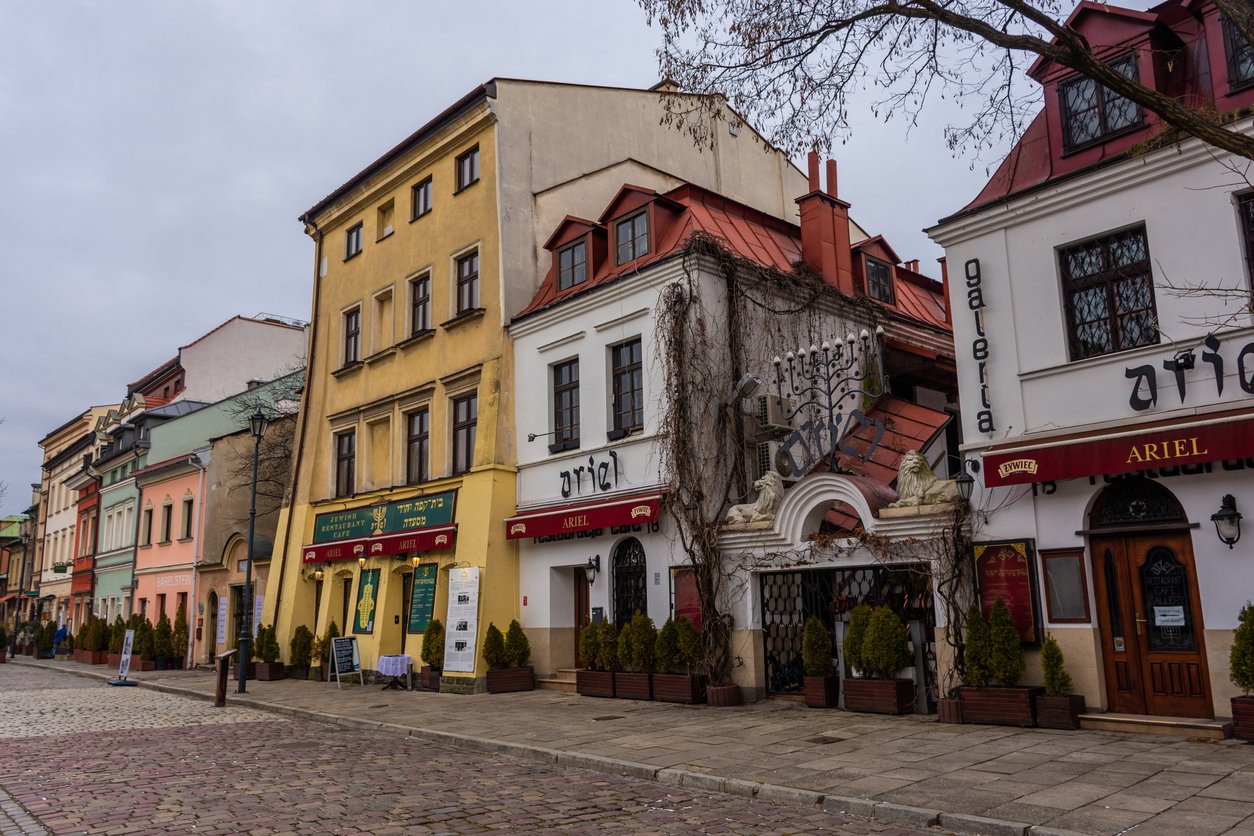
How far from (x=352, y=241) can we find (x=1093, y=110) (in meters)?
19.9

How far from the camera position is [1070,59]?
8.20 meters

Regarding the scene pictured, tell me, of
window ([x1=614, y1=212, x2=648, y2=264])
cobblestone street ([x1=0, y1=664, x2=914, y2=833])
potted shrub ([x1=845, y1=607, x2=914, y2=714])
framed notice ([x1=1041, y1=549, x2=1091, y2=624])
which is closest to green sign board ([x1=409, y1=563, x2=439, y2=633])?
cobblestone street ([x1=0, y1=664, x2=914, y2=833])

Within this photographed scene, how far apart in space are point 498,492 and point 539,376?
254 cm

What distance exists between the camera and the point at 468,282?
73.4 feet

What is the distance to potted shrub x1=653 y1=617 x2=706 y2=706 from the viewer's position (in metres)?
15.5

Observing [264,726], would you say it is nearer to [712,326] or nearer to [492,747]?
[492,747]

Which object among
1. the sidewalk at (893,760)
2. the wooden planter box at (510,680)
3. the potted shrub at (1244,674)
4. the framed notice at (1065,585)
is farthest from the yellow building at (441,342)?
the potted shrub at (1244,674)

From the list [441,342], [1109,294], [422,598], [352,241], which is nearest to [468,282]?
[441,342]

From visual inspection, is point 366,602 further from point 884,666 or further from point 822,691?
point 884,666

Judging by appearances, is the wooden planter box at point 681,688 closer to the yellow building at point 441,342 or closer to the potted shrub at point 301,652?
the yellow building at point 441,342

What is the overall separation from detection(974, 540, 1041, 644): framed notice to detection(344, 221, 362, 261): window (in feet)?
64.2

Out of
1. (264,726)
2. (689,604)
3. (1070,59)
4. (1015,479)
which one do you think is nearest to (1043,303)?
(1015,479)

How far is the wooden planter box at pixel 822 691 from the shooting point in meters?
14.1

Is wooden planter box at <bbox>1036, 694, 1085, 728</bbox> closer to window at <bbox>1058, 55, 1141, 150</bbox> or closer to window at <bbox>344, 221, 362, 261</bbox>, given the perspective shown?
window at <bbox>1058, 55, 1141, 150</bbox>
